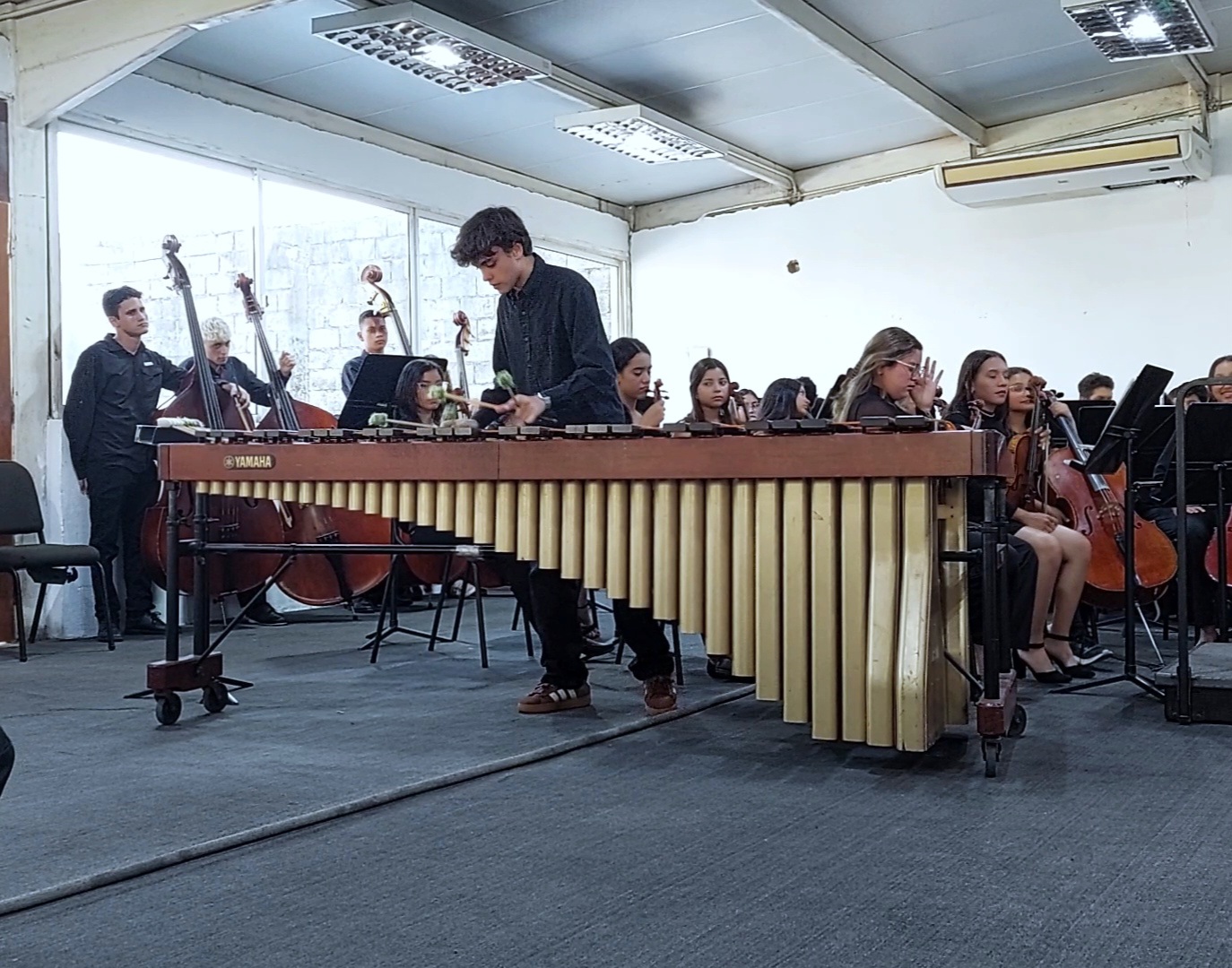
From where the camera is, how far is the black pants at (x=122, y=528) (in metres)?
6.42

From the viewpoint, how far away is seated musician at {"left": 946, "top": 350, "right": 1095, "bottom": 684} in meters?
4.51

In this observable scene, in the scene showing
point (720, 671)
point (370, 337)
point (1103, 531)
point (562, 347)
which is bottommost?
point (720, 671)

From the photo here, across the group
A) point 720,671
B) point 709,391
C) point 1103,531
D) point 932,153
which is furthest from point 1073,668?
point 932,153

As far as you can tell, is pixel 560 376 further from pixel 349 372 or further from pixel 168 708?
pixel 349 372

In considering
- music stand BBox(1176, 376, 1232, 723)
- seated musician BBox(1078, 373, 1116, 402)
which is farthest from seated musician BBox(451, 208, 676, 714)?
seated musician BBox(1078, 373, 1116, 402)

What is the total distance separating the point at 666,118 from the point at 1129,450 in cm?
471

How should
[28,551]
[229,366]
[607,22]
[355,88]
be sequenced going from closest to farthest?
[28,551] < [607,22] < [229,366] < [355,88]

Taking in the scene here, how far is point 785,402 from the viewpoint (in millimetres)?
6488

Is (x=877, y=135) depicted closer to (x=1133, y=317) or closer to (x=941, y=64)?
(x=941, y=64)

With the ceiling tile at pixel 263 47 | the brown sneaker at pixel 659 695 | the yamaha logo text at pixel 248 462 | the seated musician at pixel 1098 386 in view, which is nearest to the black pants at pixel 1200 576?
the seated musician at pixel 1098 386

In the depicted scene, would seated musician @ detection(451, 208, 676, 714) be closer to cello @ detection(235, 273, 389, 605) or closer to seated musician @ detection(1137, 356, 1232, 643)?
seated musician @ detection(1137, 356, 1232, 643)

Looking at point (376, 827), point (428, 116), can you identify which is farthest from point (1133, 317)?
point (376, 827)

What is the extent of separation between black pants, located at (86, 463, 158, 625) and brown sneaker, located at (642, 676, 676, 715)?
338 cm

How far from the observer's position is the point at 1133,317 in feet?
27.3
